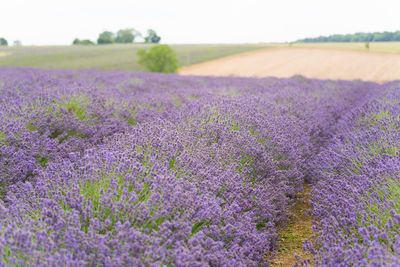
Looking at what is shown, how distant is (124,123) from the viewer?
4.75m

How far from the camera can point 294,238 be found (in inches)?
128

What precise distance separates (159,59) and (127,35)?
4049cm

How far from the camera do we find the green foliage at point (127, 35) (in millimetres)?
58531

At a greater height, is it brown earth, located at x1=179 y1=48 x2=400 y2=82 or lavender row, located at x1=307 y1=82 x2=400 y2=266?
lavender row, located at x1=307 y1=82 x2=400 y2=266

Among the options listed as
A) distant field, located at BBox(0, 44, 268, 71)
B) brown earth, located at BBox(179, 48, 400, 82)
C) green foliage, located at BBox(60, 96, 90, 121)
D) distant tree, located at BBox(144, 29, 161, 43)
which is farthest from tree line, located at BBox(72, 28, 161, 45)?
green foliage, located at BBox(60, 96, 90, 121)

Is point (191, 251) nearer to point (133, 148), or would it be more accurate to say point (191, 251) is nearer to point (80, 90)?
point (133, 148)

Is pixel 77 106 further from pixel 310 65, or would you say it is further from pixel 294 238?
pixel 310 65

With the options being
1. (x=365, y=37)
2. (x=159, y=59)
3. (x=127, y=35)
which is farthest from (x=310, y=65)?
(x=127, y=35)

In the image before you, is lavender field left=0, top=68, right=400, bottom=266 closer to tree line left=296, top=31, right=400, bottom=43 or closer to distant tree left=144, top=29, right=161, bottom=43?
tree line left=296, top=31, right=400, bottom=43

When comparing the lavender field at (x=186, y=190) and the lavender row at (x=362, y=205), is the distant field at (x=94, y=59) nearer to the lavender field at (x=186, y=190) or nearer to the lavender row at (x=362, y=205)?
the lavender field at (x=186, y=190)

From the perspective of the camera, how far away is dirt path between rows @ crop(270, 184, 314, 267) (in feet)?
9.37

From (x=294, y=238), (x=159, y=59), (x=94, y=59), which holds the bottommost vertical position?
(x=294, y=238)

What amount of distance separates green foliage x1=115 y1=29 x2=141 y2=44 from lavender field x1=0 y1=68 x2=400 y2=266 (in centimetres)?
5676

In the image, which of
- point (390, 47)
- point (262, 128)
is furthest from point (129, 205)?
point (390, 47)
